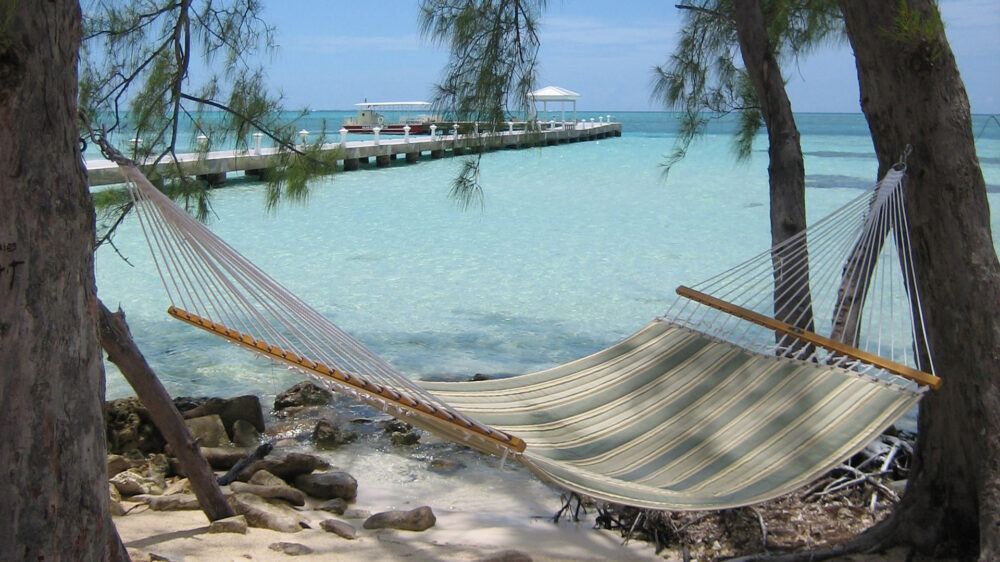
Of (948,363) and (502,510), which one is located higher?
(948,363)

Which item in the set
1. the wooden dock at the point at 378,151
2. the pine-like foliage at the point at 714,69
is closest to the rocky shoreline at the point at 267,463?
the wooden dock at the point at 378,151

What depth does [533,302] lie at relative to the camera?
19.5 ft

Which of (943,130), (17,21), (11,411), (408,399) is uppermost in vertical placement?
(17,21)

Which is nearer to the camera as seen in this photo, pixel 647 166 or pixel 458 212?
pixel 458 212

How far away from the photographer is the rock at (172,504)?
226 centimetres

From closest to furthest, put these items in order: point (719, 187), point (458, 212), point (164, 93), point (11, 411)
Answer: point (11, 411)
point (164, 93)
point (458, 212)
point (719, 187)

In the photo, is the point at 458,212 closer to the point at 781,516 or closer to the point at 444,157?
the point at 444,157

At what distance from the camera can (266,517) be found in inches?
85.3

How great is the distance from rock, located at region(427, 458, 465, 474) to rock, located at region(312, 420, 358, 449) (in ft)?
1.31

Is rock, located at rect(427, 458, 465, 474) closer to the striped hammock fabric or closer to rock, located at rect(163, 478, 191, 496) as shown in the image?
rock, located at rect(163, 478, 191, 496)

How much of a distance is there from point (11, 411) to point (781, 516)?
177 cm

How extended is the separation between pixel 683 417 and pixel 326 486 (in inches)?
45.1

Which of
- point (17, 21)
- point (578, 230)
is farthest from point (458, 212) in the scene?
point (17, 21)

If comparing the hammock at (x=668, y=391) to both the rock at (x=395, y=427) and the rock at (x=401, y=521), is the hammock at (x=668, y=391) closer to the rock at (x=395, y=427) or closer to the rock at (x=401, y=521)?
the rock at (x=401, y=521)
